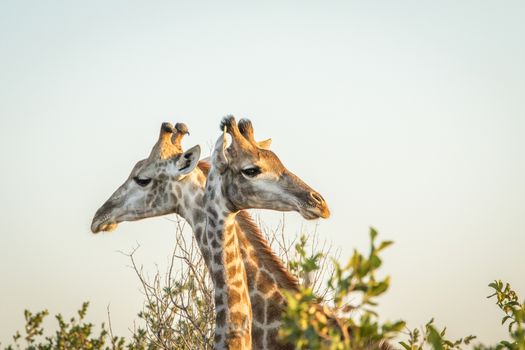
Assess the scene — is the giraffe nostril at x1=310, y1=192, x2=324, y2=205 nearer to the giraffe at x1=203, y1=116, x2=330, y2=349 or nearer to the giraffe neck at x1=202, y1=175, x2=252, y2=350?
the giraffe at x1=203, y1=116, x2=330, y2=349

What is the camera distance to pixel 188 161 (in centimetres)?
1038

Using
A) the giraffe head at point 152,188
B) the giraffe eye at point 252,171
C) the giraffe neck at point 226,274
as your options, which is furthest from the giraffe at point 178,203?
the giraffe eye at point 252,171

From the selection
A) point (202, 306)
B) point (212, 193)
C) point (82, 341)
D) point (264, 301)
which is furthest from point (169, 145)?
point (82, 341)

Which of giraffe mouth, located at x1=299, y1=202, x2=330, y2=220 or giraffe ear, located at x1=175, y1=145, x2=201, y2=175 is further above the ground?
giraffe ear, located at x1=175, y1=145, x2=201, y2=175

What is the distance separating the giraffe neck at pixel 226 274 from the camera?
873 cm

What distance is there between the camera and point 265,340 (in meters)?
8.94

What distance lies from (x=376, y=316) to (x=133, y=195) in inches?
286

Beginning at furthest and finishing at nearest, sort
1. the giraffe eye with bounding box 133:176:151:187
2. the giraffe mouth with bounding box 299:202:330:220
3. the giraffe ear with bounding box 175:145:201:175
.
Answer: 1. the giraffe eye with bounding box 133:176:151:187
2. the giraffe ear with bounding box 175:145:201:175
3. the giraffe mouth with bounding box 299:202:330:220

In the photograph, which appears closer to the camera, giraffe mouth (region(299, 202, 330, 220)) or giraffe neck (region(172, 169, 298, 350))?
giraffe mouth (region(299, 202, 330, 220))

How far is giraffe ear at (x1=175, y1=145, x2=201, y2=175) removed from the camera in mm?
10211

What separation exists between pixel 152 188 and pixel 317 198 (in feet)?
7.63

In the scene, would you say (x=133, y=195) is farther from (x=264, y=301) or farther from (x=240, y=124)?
(x=264, y=301)

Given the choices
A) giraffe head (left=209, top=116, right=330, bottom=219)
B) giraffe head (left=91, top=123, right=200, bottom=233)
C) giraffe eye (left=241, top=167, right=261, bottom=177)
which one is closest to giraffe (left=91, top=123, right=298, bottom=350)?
giraffe head (left=91, top=123, right=200, bottom=233)

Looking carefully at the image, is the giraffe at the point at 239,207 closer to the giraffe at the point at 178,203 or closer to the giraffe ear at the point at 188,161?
the giraffe at the point at 178,203
